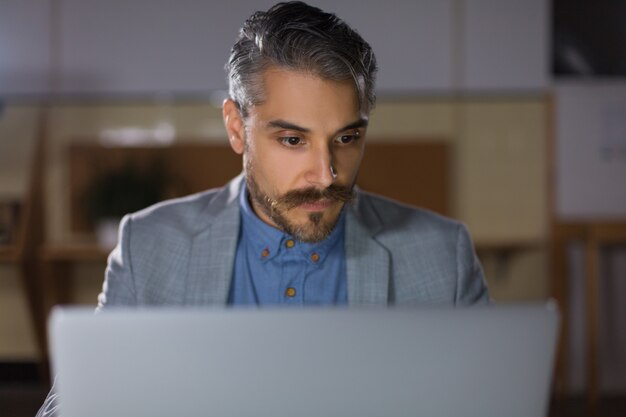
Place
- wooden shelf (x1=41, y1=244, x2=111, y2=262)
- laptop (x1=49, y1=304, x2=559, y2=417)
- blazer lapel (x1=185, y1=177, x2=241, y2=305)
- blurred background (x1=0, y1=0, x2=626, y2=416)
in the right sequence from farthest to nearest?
1. blurred background (x1=0, y1=0, x2=626, y2=416)
2. wooden shelf (x1=41, y1=244, x2=111, y2=262)
3. blazer lapel (x1=185, y1=177, x2=241, y2=305)
4. laptop (x1=49, y1=304, x2=559, y2=417)

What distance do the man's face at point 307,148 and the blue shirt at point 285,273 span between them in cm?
8

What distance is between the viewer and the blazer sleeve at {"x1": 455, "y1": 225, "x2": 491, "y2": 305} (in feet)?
5.39

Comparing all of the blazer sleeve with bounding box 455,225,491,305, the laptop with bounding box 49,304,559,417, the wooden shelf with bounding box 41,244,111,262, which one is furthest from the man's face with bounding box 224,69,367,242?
the wooden shelf with bounding box 41,244,111,262

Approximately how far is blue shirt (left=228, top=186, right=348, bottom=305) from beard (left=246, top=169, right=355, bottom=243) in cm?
5

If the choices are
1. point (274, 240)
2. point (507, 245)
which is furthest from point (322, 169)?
point (507, 245)

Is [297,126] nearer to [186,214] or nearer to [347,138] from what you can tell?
[347,138]

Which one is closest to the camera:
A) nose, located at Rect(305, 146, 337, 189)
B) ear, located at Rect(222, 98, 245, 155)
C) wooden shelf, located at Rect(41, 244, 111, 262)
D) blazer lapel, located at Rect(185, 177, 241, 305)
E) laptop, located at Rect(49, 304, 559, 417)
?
laptop, located at Rect(49, 304, 559, 417)

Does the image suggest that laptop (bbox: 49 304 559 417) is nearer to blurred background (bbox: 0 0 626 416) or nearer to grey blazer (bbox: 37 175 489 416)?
grey blazer (bbox: 37 175 489 416)

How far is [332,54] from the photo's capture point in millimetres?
1546

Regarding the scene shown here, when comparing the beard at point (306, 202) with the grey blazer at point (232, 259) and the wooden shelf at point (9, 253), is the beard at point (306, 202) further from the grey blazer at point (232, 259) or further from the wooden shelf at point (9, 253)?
the wooden shelf at point (9, 253)

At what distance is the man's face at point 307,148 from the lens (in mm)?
1504

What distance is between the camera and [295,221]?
1568 mm

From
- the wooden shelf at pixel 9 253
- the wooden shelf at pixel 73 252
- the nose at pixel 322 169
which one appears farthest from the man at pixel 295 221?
the wooden shelf at pixel 9 253

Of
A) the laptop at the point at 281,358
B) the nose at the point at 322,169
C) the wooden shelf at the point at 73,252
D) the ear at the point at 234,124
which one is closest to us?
the laptop at the point at 281,358
